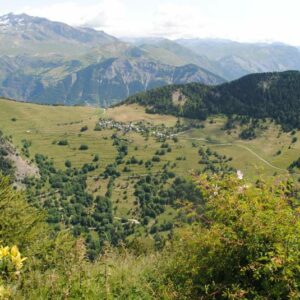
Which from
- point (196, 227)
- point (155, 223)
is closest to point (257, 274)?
point (196, 227)

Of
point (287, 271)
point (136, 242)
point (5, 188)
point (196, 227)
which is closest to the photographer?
point (287, 271)

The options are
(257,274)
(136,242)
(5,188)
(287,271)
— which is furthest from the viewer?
(136,242)

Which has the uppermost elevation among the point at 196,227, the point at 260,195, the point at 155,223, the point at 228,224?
the point at 260,195

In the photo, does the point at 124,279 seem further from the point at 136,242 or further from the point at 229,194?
the point at 136,242

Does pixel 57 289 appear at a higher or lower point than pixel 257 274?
lower

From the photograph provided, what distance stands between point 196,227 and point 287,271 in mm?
3400

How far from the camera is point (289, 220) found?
909cm

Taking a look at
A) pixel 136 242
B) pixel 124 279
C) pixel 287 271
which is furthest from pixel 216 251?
pixel 136 242

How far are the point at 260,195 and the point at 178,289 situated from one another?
290 centimetres

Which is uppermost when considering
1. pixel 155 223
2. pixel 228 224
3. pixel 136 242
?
pixel 228 224

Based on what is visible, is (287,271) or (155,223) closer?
(287,271)

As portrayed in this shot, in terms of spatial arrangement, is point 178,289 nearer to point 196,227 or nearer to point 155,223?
point 196,227

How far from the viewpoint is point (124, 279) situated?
37.5 feet

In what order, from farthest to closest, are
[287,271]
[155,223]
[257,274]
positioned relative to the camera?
[155,223] < [257,274] < [287,271]
